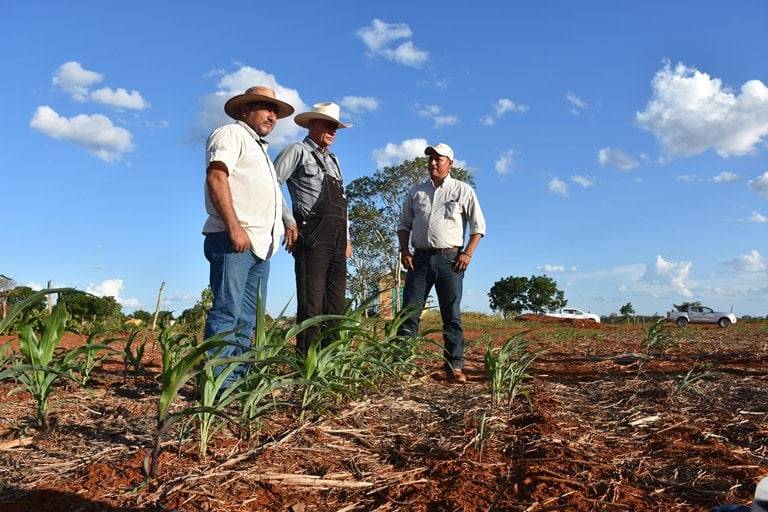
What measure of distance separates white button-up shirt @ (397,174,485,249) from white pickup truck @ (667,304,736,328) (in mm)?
25238

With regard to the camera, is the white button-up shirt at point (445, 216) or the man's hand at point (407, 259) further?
the man's hand at point (407, 259)

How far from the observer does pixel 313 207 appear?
3701 mm

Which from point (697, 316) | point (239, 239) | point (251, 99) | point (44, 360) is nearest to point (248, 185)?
point (239, 239)

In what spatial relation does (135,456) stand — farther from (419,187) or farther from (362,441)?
(419,187)

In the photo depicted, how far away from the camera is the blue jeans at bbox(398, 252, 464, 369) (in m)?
4.09

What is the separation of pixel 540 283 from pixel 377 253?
25.8 m

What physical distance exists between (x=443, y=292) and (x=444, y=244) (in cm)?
35

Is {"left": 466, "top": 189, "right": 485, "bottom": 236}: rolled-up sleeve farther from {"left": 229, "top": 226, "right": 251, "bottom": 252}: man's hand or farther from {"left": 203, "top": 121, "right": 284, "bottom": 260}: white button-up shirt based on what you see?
{"left": 229, "top": 226, "right": 251, "bottom": 252}: man's hand

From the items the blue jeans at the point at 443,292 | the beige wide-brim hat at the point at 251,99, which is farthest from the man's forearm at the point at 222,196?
the blue jeans at the point at 443,292

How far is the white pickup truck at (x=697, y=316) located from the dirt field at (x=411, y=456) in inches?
1037

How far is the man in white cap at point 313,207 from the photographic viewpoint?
365 cm

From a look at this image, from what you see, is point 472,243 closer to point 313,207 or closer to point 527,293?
point 313,207

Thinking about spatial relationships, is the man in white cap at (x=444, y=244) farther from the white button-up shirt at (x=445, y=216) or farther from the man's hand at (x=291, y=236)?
the man's hand at (x=291, y=236)

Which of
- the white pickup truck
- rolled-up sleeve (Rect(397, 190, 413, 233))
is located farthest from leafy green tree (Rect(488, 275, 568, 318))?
rolled-up sleeve (Rect(397, 190, 413, 233))
